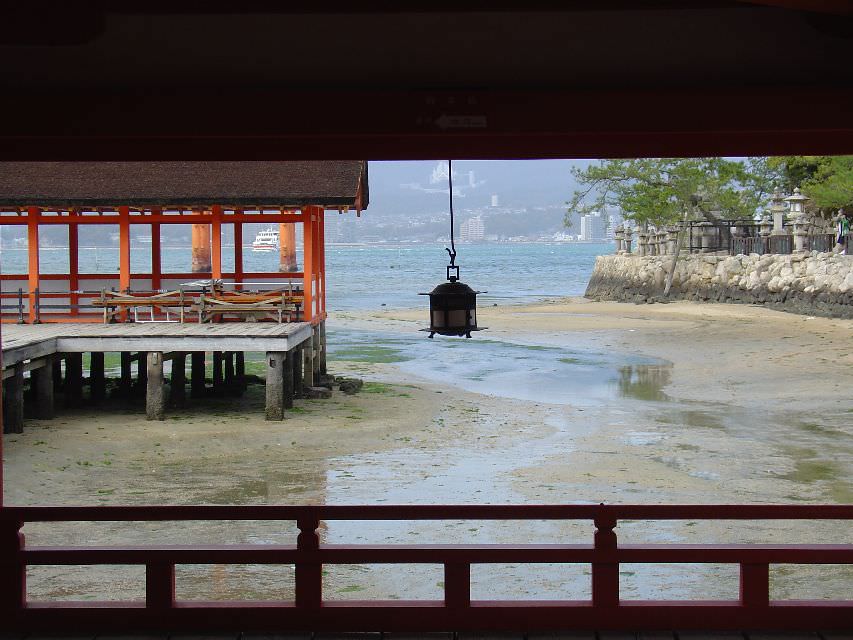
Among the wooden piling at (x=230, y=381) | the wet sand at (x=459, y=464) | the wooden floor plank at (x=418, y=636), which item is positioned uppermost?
the wooden floor plank at (x=418, y=636)

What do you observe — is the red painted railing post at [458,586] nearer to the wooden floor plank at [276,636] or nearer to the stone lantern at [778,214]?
the wooden floor plank at [276,636]

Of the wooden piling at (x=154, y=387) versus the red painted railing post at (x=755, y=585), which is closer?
the red painted railing post at (x=755, y=585)

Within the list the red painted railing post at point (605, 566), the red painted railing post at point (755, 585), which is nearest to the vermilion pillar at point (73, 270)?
the red painted railing post at point (605, 566)

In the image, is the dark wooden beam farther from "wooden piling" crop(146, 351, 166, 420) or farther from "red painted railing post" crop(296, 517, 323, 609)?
"wooden piling" crop(146, 351, 166, 420)

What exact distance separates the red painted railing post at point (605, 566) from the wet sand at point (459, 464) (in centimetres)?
322

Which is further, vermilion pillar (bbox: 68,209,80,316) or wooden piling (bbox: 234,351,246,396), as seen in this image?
wooden piling (bbox: 234,351,246,396)

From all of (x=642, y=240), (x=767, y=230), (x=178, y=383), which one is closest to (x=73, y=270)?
(x=178, y=383)

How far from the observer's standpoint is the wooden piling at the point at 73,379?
18.5 meters

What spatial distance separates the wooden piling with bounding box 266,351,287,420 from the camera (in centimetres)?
1725

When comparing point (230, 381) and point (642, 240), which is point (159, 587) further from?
point (642, 240)

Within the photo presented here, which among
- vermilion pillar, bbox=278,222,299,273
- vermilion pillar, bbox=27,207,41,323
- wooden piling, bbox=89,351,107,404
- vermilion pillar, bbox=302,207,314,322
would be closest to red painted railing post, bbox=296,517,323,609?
vermilion pillar, bbox=302,207,314,322

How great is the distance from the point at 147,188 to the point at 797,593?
565 inches

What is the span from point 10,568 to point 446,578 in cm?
224

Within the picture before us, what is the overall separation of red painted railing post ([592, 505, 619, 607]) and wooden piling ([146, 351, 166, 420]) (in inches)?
493
